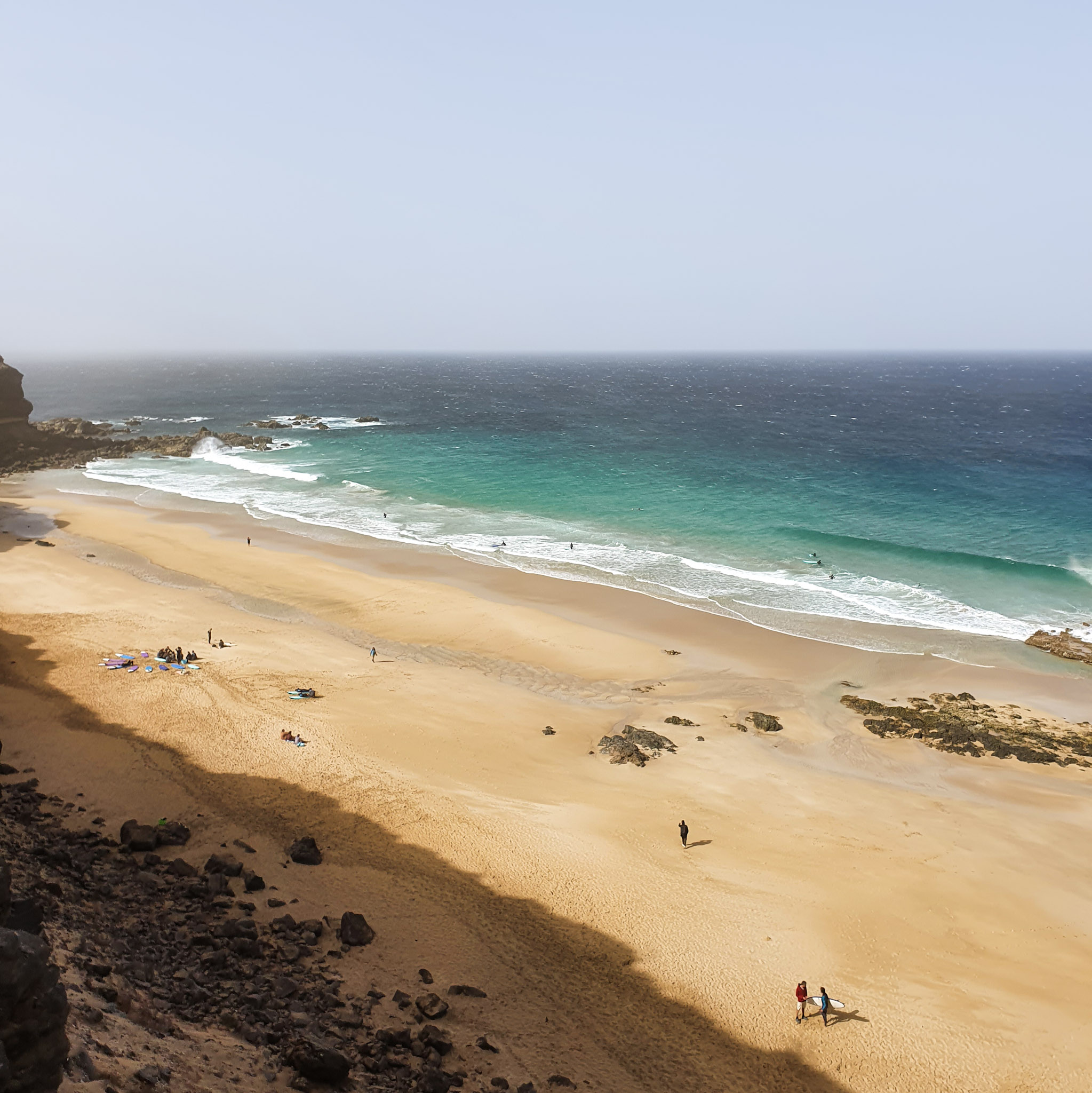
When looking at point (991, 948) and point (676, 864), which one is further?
point (676, 864)

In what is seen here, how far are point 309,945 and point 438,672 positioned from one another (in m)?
17.2

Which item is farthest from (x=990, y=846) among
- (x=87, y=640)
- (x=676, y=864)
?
(x=87, y=640)

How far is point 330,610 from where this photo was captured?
39.8 m

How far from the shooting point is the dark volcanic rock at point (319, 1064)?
1145 centimetres

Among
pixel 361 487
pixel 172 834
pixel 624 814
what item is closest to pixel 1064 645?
pixel 624 814

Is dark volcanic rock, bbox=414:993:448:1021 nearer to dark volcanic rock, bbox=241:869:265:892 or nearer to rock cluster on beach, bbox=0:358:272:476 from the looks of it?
dark volcanic rock, bbox=241:869:265:892

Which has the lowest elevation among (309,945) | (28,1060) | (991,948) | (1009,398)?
(991,948)

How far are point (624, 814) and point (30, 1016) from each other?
16251 millimetres

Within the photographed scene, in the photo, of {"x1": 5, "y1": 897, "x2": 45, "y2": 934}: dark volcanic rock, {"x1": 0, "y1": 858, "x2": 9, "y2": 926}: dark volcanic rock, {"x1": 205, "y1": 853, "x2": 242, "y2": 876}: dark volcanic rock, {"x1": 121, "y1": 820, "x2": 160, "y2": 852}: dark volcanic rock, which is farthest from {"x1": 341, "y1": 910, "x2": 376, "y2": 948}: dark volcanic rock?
{"x1": 0, "y1": 858, "x2": 9, "y2": 926}: dark volcanic rock

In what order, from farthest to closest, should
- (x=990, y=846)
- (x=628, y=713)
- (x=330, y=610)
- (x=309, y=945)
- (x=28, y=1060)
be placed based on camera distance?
(x=330, y=610) → (x=628, y=713) → (x=990, y=846) → (x=309, y=945) → (x=28, y=1060)

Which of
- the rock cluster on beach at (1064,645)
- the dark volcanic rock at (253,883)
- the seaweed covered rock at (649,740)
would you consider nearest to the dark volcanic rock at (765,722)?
the seaweed covered rock at (649,740)

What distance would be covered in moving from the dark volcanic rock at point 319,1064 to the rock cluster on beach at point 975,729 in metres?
23.3

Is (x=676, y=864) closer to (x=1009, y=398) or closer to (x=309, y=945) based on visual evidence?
(x=309, y=945)

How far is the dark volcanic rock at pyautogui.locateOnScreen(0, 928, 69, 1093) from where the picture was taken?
8.40m
